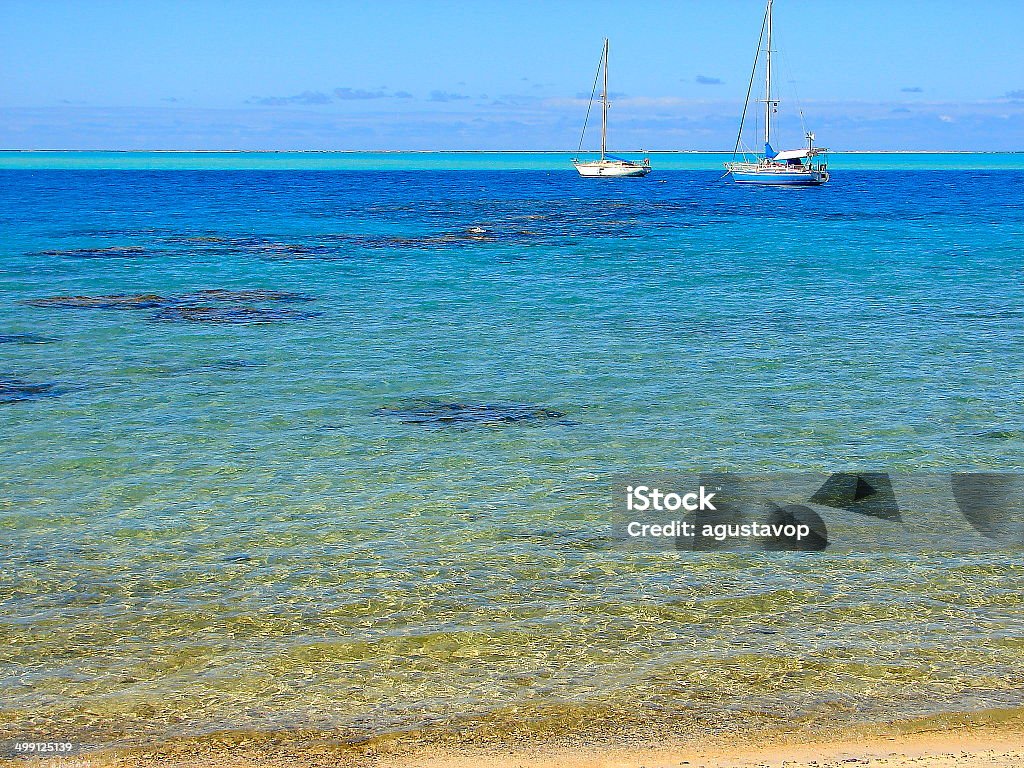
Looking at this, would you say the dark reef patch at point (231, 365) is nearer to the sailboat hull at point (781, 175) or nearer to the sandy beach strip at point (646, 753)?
the sandy beach strip at point (646, 753)

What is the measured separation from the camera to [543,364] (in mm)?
19656

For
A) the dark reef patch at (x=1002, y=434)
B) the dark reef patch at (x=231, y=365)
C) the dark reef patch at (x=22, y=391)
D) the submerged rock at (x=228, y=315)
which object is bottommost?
the submerged rock at (x=228, y=315)

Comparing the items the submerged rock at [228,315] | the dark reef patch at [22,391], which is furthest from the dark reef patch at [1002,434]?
the submerged rock at [228,315]

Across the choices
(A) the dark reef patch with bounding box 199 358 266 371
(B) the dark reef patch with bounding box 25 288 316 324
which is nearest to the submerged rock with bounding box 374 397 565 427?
(A) the dark reef patch with bounding box 199 358 266 371

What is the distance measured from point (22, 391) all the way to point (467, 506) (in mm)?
9364

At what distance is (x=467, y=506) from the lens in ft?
37.9

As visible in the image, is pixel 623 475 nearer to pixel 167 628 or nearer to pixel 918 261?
pixel 167 628

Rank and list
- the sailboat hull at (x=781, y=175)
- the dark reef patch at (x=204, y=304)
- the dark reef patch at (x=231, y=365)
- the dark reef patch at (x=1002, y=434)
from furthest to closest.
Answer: the sailboat hull at (x=781, y=175) → the dark reef patch at (x=204, y=304) → the dark reef patch at (x=231, y=365) → the dark reef patch at (x=1002, y=434)

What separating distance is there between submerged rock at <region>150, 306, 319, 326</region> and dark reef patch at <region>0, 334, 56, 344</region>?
2826 mm

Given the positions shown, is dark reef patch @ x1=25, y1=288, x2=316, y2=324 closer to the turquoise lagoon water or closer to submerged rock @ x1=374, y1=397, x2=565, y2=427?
the turquoise lagoon water

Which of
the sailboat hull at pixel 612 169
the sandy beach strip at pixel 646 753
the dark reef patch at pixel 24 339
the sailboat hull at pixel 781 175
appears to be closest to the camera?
the sandy beach strip at pixel 646 753

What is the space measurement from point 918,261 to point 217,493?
108ft

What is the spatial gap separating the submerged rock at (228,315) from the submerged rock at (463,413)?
372 inches

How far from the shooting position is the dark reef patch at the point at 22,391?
658 inches
